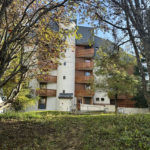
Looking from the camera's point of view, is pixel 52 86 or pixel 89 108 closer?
pixel 89 108

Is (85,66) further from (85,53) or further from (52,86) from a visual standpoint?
(52,86)

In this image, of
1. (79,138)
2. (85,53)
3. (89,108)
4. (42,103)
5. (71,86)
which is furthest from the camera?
(85,53)

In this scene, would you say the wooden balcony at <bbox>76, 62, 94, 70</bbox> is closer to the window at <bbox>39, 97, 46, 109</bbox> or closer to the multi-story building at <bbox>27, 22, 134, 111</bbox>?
the multi-story building at <bbox>27, 22, 134, 111</bbox>

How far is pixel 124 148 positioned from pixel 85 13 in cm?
546

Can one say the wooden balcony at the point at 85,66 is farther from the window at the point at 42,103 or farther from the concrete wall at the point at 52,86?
the window at the point at 42,103

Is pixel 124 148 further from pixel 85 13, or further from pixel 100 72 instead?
pixel 100 72

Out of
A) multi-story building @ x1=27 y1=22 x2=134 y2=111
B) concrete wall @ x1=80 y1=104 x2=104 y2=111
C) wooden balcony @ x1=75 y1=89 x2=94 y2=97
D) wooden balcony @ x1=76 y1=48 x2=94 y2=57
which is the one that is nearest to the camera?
concrete wall @ x1=80 y1=104 x2=104 y2=111

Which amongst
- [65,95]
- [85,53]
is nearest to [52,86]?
[65,95]

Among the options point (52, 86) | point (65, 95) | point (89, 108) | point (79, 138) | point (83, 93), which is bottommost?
point (89, 108)

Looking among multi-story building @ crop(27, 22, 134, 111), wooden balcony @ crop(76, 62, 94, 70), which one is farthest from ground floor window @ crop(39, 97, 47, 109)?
wooden balcony @ crop(76, 62, 94, 70)

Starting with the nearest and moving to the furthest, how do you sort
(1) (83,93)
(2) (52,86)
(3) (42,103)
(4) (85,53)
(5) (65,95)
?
(5) (65,95) < (1) (83,93) < (3) (42,103) < (2) (52,86) < (4) (85,53)

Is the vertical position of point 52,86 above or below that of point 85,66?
below

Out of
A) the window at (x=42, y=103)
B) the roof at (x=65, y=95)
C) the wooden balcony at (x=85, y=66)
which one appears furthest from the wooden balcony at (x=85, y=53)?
the window at (x=42, y=103)

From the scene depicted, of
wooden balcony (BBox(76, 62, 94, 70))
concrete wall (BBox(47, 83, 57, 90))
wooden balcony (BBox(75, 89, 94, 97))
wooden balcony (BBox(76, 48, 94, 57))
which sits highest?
wooden balcony (BBox(76, 48, 94, 57))
